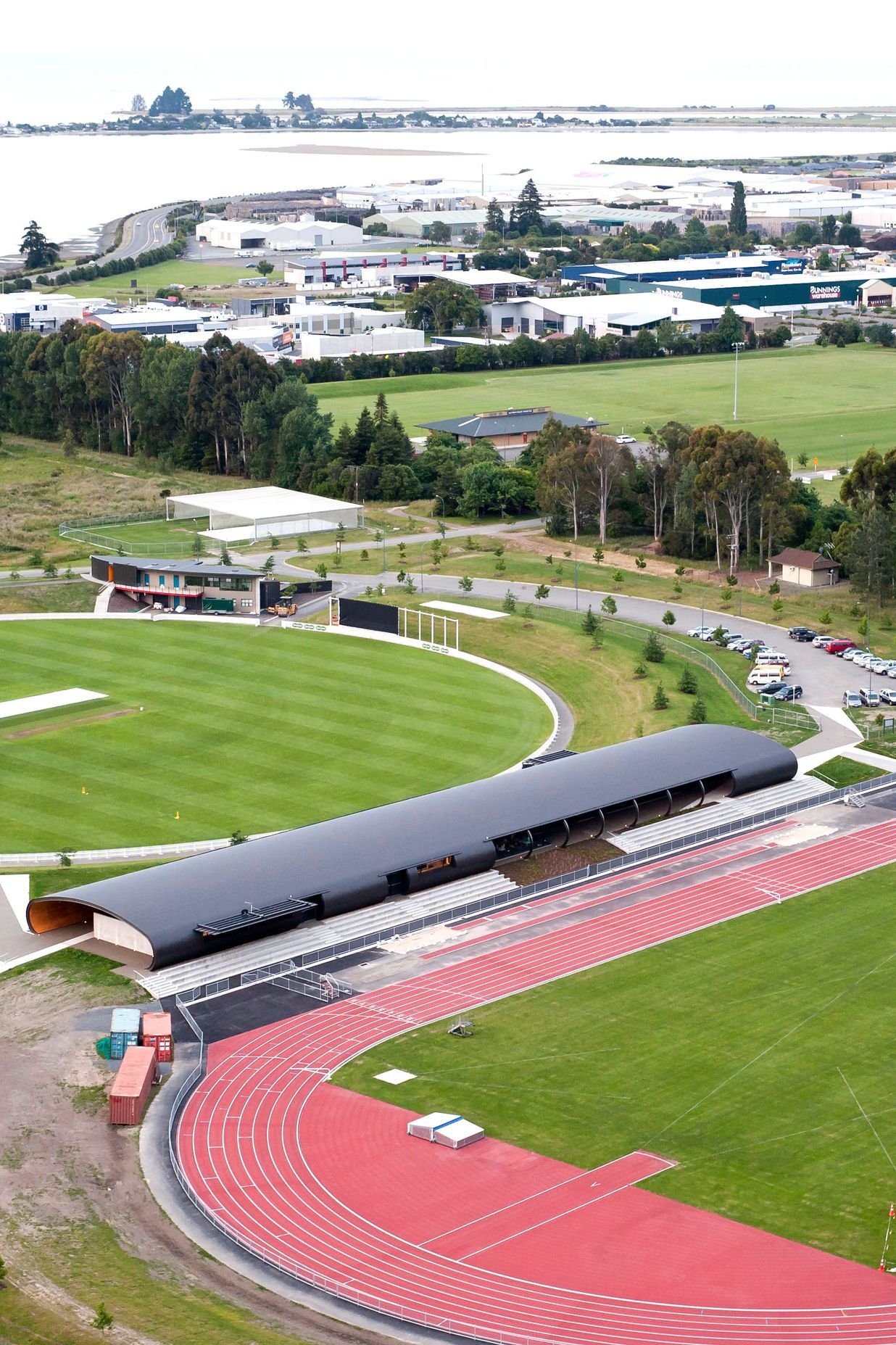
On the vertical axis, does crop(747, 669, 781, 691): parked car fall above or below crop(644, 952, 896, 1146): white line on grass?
above

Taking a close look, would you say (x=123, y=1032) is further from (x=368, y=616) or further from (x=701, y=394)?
(x=701, y=394)

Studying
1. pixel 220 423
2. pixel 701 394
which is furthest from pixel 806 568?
pixel 701 394

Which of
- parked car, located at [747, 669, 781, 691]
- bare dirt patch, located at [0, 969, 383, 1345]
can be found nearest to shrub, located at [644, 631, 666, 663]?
parked car, located at [747, 669, 781, 691]

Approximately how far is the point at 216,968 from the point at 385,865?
7.36m

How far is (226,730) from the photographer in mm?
75500

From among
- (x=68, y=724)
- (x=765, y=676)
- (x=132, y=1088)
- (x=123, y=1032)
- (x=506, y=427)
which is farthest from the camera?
(x=506, y=427)

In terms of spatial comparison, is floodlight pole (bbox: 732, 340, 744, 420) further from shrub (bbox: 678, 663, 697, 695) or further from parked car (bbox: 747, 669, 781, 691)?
shrub (bbox: 678, 663, 697, 695)

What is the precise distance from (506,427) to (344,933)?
83.2 meters

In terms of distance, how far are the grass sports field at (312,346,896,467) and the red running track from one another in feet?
273

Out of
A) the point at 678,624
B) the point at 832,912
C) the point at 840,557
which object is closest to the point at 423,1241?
the point at 832,912

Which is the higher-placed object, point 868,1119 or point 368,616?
point 368,616

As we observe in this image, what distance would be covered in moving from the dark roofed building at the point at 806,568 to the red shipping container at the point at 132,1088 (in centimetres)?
6291

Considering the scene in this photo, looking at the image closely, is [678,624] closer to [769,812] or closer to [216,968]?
[769,812]

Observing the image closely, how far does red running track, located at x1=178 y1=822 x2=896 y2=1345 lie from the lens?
116 ft
